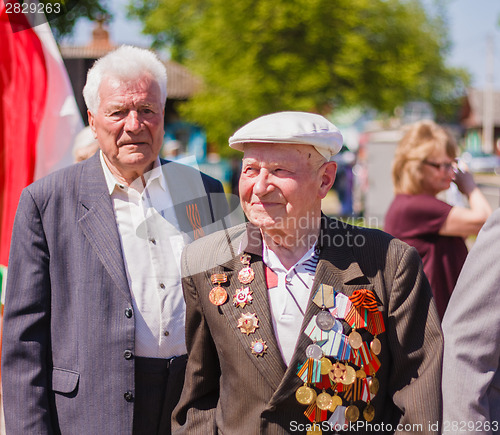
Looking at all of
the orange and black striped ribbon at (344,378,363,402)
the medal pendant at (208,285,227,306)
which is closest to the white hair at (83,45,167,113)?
the medal pendant at (208,285,227,306)

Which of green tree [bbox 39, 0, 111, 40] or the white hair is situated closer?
the white hair

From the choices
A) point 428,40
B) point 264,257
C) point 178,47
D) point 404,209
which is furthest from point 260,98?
point 264,257

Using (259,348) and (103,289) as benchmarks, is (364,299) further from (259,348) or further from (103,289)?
(103,289)

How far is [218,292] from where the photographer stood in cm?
192

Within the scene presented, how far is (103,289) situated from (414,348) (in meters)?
1.10

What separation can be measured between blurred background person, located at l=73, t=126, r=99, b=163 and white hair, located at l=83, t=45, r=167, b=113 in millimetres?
1174

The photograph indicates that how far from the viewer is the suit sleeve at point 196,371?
1.95 meters

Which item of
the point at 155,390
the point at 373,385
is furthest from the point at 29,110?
the point at 373,385

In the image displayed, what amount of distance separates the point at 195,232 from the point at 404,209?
158 cm

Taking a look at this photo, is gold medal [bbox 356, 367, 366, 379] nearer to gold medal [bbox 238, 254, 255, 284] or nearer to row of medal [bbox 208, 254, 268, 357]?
row of medal [bbox 208, 254, 268, 357]

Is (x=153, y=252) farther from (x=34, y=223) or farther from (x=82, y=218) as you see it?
(x=34, y=223)

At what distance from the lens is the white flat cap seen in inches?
68.6

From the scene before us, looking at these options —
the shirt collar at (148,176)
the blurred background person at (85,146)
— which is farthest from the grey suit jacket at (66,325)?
the blurred background person at (85,146)

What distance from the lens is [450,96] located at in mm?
38250
